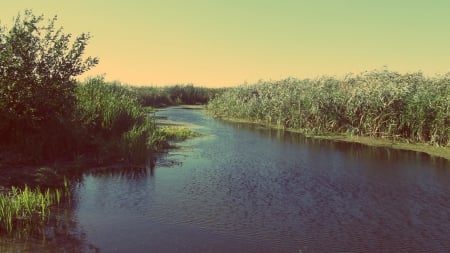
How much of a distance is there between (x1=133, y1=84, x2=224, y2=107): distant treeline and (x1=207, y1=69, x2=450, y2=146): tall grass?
111 ft

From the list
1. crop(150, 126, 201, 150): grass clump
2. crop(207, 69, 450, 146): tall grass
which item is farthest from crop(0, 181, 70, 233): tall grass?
crop(207, 69, 450, 146): tall grass

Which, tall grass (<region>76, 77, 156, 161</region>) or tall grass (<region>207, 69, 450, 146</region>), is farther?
tall grass (<region>207, 69, 450, 146</region>)

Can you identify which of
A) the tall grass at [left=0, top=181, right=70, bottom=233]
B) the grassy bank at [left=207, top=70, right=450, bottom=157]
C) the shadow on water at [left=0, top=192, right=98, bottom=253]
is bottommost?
the shadow on water at [left=0, top=192, right=98, bottom=253]

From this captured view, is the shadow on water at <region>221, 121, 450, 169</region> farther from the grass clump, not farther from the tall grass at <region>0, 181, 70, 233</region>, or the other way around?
the tall grass at <region>0, 181, 70, 233</region>

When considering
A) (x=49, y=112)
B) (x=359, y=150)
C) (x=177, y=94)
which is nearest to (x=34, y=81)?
(x=49, y=112)

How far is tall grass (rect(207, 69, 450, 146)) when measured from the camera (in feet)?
109

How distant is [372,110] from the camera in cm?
3709

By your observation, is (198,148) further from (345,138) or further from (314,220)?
(314,220)

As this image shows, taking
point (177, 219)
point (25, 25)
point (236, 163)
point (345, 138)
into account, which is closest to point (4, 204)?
point (177, 219)

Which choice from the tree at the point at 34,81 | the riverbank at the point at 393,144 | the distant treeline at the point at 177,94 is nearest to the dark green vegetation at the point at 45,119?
the tree at the point at 34,81

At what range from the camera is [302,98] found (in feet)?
145

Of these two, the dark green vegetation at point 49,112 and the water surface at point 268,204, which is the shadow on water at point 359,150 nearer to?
the water surface at point 268,204

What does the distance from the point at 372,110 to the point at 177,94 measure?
59.9 meters

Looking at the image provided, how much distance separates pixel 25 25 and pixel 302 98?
2847cm
